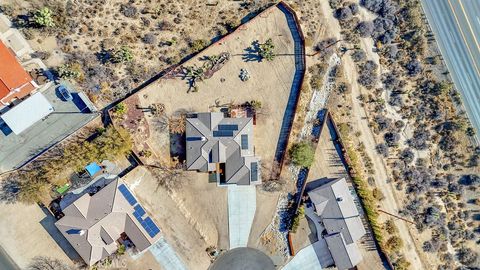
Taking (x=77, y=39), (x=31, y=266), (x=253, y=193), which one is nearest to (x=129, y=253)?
(x=31, y=266)

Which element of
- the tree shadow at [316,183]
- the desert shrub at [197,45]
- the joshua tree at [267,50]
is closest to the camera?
the desert shrub at [197,45]

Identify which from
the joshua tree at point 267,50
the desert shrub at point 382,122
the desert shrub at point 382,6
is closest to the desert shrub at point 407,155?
the desert shrub at point 382,122

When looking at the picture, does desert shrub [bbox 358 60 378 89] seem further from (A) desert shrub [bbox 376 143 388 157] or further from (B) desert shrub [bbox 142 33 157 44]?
(B) desert shrub [bbox 142 33 157 44]

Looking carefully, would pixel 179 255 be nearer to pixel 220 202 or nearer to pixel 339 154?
pixel 220 202

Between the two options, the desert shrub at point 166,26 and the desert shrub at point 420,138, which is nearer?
the desert shrub at point 166,26

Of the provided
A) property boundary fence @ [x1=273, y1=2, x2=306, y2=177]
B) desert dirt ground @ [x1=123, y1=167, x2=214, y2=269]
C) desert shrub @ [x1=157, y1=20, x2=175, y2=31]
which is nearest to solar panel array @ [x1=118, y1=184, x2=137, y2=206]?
desert dirt ground @ [x1=123, y1=167, x2=214, y2=269]

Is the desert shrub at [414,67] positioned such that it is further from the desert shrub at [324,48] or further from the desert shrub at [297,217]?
the desert shrub at [297,217]
